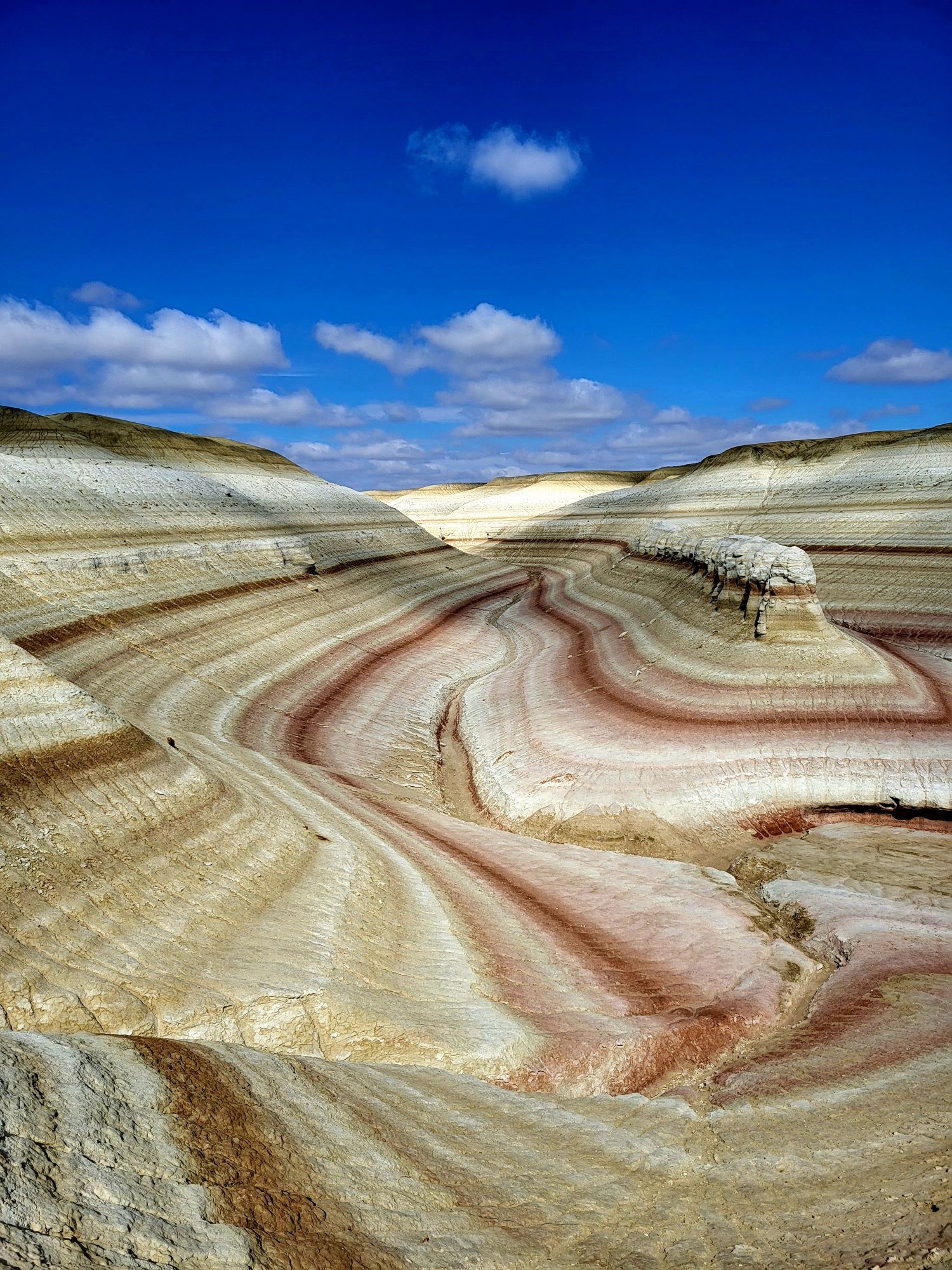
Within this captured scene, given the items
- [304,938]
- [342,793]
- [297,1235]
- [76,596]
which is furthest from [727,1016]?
[76,596]

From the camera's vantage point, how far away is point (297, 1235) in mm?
2895

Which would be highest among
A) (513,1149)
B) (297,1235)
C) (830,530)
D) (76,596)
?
(830,530)

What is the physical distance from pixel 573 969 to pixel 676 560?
14.6 metres

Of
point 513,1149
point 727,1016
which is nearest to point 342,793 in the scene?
point 727,1016

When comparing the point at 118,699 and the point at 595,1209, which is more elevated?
the point at 118,699

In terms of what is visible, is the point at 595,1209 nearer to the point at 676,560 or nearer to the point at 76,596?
the point at 76,596

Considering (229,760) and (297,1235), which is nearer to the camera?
(297,1235)

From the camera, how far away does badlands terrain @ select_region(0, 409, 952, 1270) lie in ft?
10.7

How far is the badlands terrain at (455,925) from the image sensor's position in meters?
3.27

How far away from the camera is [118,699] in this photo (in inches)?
472

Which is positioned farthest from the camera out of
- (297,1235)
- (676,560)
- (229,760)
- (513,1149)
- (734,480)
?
(734,480)

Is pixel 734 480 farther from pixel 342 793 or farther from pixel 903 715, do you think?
pixel 342 793

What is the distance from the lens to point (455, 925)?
690 centimetres

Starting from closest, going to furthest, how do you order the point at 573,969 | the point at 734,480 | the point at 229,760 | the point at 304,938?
1. the point at 304,938
2. the point at 573,969
3. the point at 229,760
4. the point at 734,480
